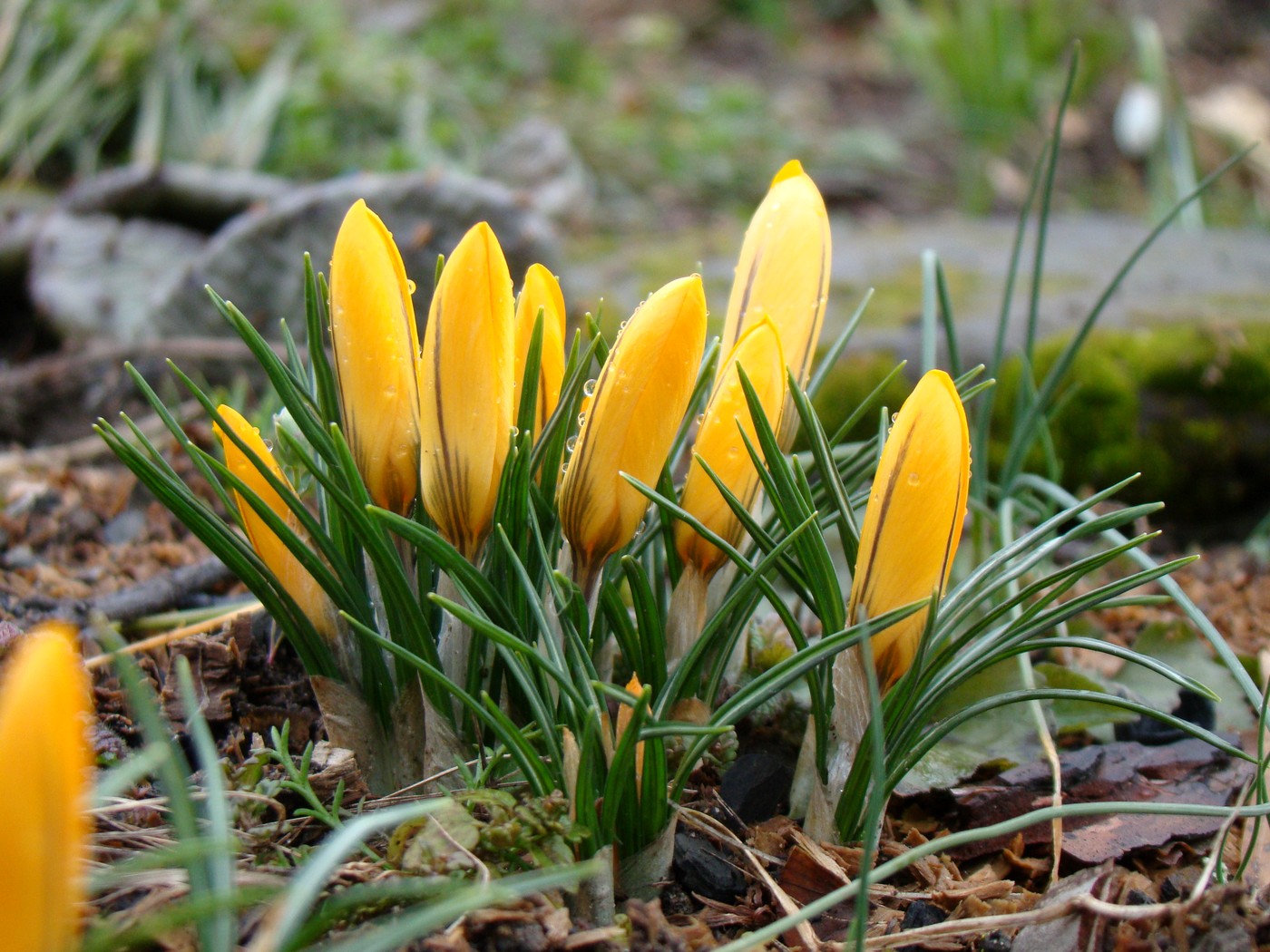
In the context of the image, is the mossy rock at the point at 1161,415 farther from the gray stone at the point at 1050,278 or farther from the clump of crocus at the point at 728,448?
the clump of crocus at the point at 728,448

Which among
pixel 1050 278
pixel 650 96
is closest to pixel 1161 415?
pixel 1050 278

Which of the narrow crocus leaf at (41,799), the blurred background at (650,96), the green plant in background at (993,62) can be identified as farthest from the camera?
the green plant in background at (993,62)

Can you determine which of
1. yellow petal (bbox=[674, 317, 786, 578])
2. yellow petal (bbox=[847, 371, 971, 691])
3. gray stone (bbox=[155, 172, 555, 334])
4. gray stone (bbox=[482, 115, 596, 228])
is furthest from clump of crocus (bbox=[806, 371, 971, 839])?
gray stone (bbox=[482, 115, 596, 228])

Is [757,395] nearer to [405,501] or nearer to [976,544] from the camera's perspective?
[405,501]

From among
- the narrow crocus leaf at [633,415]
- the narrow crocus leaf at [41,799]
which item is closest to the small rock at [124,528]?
the narrow crocus leaf at [633,415]

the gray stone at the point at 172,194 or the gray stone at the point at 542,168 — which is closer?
the gray stone at the point at 172,194

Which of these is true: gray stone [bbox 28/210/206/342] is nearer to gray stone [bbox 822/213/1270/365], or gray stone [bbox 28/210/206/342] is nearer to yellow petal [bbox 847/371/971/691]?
gray stone [bbox 822/213/1270/365]

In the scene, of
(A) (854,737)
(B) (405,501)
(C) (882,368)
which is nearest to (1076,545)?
(C) (882,368)
